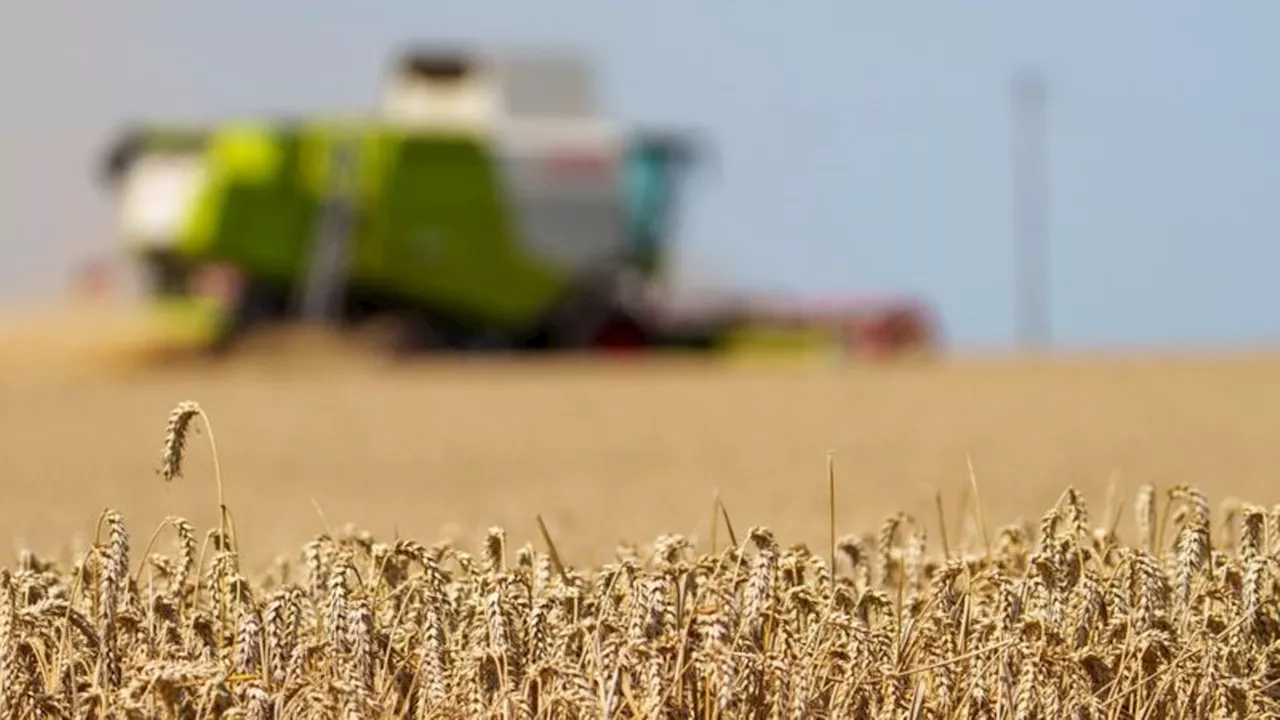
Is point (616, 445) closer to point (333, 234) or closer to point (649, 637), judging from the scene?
point (649, 637)

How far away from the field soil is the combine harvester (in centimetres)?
186

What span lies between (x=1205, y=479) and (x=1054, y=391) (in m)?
8.98

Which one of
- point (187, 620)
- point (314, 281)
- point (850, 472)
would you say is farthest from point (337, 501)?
point (314, 281)

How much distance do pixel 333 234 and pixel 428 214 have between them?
1098mm

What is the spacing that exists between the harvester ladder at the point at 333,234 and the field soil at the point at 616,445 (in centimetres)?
182

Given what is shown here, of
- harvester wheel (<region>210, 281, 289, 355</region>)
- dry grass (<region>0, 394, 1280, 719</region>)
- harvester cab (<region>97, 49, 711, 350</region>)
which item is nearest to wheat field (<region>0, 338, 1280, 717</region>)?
dry grass (<region>0, 394, 1280, 719</region>)

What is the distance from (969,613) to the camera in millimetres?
4492

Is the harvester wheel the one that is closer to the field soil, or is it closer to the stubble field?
the field soil

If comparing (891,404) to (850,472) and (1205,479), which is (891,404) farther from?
(1205,479)

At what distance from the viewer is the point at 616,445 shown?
15.9 meters

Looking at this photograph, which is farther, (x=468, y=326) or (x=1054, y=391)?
(x=468, y=326)

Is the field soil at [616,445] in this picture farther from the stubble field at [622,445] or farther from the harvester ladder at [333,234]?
the harvester ladder at [333,234]

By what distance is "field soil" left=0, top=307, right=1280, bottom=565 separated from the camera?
34.1ft

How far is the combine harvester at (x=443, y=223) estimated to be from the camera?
2697 centimetres
